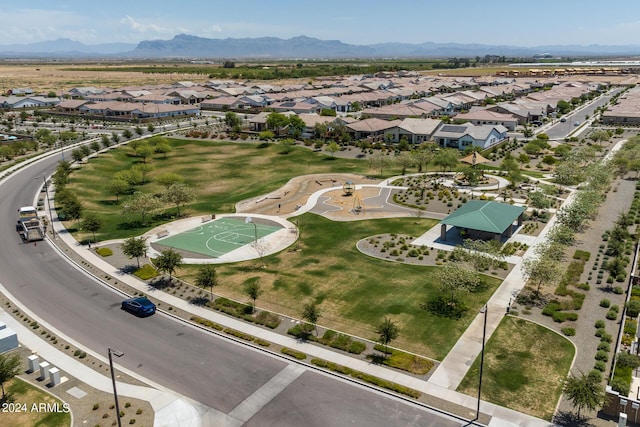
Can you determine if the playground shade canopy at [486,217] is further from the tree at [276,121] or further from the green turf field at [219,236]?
the tree at [276,121]

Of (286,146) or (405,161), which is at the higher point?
(405,161)

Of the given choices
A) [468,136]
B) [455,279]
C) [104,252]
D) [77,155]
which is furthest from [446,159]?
[77,155]

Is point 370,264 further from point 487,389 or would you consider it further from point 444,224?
point 487,389

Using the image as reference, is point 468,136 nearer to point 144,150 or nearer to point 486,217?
point 486,217

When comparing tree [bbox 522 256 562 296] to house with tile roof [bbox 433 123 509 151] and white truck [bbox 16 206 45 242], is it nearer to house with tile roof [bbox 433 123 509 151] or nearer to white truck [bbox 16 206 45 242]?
white truck [bbox 16 206 45 242]

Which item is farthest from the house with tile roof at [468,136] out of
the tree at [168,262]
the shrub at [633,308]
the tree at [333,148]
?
the tree at [168,262]

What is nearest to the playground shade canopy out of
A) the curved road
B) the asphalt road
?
the curved road
